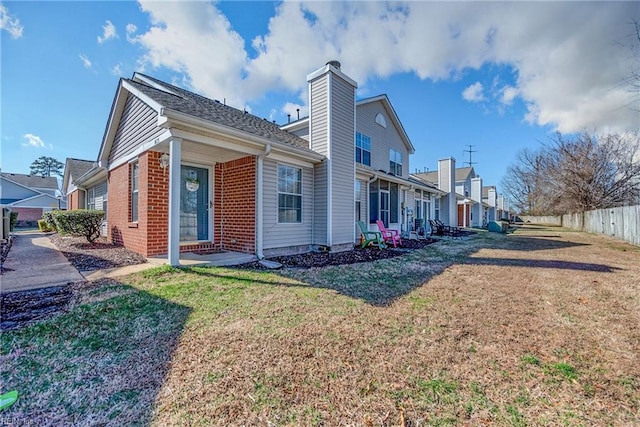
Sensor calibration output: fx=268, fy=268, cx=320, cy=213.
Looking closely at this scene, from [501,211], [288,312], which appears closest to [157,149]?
[288,312]

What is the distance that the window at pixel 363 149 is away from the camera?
12.6 meters

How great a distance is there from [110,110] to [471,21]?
37.1 feet

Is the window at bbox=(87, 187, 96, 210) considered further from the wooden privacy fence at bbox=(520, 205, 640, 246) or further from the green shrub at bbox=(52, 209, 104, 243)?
the wooden privacy fence at bbox=(520, 205, 640, 246)

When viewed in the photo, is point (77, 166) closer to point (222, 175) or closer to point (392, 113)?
point (222, 175)

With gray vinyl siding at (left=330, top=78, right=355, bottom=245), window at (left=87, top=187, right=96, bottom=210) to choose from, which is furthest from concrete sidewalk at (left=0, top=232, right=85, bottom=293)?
window at (left=87, top=187, right=96, bottom=210)

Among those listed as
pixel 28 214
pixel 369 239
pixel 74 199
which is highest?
pixel 74 199

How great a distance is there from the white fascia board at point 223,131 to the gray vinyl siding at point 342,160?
1.58m

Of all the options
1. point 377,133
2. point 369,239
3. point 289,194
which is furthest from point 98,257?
point 377,133

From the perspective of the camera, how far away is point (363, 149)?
1295 cm

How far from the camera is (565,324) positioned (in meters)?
3.28

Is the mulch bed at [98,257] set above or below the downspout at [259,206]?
below

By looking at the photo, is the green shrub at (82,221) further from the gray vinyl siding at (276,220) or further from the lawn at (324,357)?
the gray vinyl siding at (276,220)

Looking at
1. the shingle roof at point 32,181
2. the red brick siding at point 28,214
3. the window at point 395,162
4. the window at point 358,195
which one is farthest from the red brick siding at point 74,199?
the shingle roof at point 32,181

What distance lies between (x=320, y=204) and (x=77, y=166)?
17.1 metres
